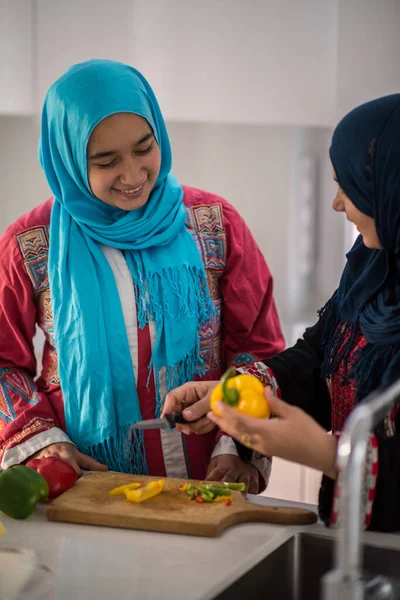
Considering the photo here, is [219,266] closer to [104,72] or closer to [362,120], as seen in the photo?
[104,72]

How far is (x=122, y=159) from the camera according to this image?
177 cm

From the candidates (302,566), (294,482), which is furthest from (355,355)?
(294,482)

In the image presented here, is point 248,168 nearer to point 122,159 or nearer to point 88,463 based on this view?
point 122,159

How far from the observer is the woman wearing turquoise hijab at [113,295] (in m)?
1.79

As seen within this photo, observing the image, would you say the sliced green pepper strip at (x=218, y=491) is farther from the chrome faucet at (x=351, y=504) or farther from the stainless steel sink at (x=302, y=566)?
the chrome faucet at (x=351, y=504)

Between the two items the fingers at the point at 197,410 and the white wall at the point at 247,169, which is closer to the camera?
the fingers at the point at 197,410

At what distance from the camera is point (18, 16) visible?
3045mm

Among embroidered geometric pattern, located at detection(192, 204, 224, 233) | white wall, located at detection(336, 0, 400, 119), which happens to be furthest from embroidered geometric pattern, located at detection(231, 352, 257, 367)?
white wall, located at detection(336, 0, 400, 119)

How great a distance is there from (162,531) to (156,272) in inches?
26.3

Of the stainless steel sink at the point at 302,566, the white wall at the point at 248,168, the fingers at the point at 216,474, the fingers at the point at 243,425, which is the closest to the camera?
the fingers at the point at 243,425

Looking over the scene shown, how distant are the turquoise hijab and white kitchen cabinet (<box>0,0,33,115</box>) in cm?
123

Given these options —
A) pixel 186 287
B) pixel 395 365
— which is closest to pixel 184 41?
pixel 186 287

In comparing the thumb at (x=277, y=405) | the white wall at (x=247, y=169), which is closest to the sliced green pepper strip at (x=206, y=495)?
the thumb at (x=277, y=405)

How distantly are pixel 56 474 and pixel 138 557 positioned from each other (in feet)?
1.02
